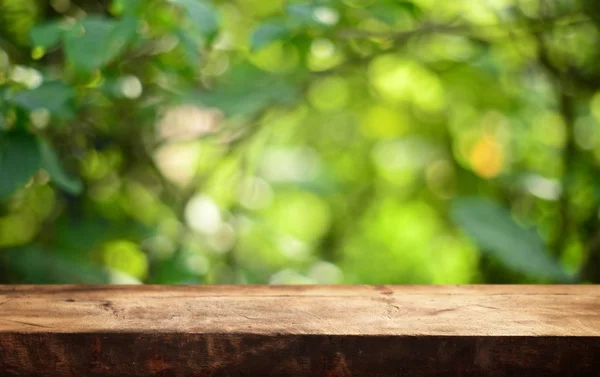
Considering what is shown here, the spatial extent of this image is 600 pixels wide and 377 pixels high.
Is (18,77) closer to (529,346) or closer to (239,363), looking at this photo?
(239,363)

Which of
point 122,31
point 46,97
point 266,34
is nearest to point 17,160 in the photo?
point 46,97

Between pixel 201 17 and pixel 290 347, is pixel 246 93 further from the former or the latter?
pixel 290 347

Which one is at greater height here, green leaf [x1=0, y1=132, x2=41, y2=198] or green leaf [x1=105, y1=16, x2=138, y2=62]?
green leaf [x1=105, y1=16, x2=138, y2=62]

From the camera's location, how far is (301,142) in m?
1.56

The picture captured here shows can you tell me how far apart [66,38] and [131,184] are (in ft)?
1.82

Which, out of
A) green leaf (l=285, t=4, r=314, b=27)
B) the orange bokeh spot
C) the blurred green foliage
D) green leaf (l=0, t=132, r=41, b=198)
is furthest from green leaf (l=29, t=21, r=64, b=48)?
the orange bokeh spot

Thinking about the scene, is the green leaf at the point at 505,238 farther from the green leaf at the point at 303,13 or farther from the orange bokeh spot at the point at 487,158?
the green leaf at the point at 303,13

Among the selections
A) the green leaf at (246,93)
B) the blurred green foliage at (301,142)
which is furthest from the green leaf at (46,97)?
the green leaf at (246,93)

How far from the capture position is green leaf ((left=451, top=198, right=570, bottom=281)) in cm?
90

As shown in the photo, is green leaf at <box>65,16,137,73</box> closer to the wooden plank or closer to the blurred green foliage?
the blurred green foliage

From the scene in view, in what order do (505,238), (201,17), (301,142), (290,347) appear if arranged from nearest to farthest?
1. (290,347)
2. (201,17)
3. (505,238)
4. (301,142)

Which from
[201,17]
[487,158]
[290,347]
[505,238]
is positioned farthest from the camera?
[487,158]

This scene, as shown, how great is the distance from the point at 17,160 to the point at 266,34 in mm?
291

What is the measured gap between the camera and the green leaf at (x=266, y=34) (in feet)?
2.17
